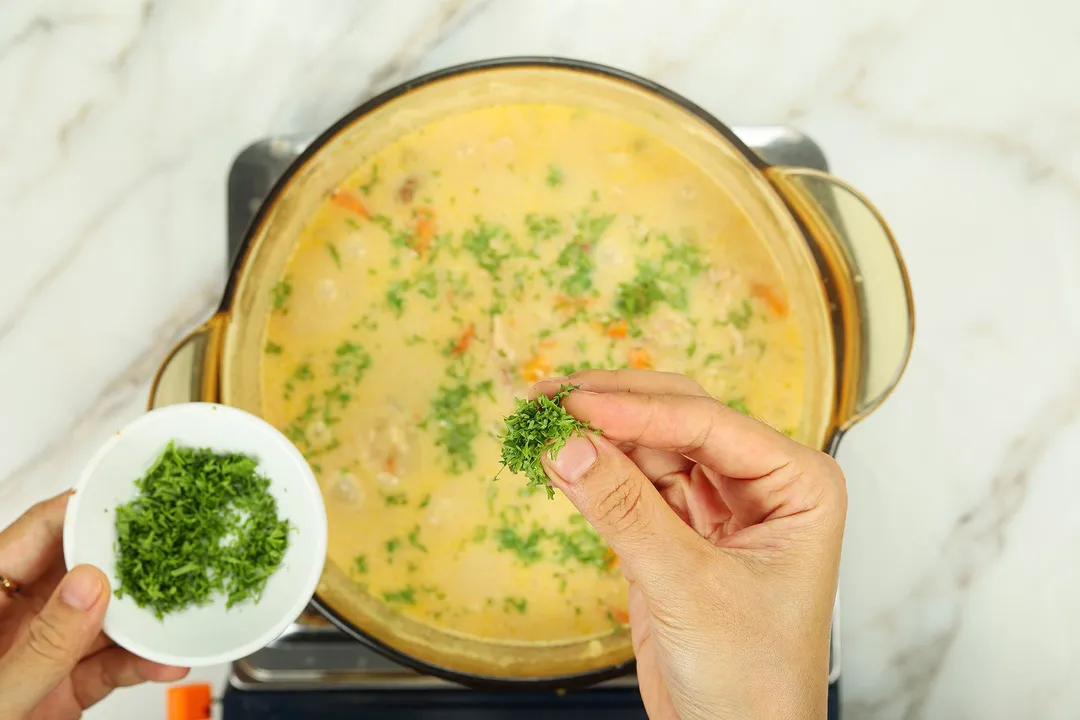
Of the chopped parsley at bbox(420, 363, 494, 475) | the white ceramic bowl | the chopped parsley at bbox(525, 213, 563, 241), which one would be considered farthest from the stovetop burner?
the chopped parsley at bbox(525, 213, 563, 241)

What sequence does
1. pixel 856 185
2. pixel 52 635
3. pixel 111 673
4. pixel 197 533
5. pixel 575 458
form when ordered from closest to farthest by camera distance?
pixel 575 458 < pixel 52 635 < pixel 197 533 < pixel 111 673 < pixel 856 185

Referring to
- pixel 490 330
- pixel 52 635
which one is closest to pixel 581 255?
pixel 490 330

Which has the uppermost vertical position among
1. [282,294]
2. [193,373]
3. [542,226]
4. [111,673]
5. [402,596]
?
[542,226]

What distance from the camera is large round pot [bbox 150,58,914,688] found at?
1.18 meters

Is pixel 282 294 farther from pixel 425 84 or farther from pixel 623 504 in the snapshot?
pixel 623 504

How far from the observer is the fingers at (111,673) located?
128cm

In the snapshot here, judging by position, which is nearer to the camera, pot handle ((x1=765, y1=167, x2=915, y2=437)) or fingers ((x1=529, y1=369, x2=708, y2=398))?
fingers ((x1=529, y1=369, x2=708, y2=398))

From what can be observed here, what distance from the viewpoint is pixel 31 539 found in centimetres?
117

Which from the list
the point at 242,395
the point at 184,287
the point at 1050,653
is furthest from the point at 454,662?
the point at 1050,653

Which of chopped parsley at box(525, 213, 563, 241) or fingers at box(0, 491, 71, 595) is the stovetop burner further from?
chopped parsley at box(525, 213, 563, 241)

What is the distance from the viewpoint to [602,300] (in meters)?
1.33

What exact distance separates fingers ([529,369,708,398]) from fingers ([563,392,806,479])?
5 cm

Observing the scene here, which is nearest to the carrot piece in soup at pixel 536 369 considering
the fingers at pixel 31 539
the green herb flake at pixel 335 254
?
the green herb flake at pixel 335 254

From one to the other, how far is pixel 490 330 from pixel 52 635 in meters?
0.73
